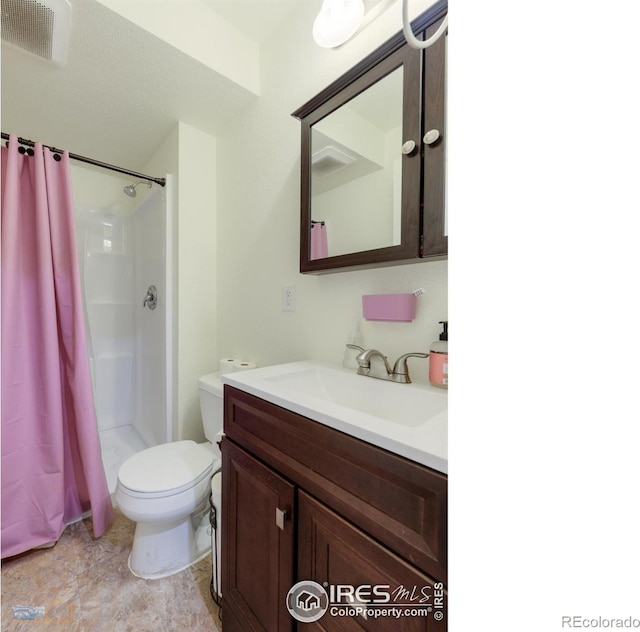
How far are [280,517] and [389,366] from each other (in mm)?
538

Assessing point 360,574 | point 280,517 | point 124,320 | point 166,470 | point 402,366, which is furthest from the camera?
point 124,320

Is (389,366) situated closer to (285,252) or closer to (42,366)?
(285,252)

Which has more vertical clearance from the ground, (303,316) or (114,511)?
(303,316)

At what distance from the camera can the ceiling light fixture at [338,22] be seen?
811 millimetres

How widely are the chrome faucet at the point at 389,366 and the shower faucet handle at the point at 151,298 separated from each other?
1610 mm

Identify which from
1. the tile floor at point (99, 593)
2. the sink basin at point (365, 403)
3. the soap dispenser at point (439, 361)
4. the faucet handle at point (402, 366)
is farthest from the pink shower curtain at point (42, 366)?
the soap dispenser at point (439, 361)

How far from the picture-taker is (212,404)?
1.46 meters

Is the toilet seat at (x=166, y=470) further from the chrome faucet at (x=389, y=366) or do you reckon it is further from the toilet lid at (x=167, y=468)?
the chrome faucet at (x=389, y=366)

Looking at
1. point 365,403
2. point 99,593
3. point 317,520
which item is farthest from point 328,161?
point 99,593
